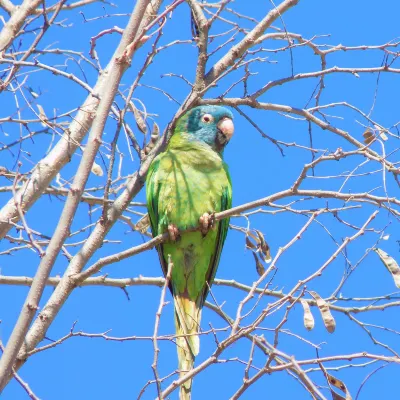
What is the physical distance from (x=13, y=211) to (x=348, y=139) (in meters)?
2.03

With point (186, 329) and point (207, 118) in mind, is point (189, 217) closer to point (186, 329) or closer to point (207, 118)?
point (186, 329)

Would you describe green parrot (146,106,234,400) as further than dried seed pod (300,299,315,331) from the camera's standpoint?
Yes

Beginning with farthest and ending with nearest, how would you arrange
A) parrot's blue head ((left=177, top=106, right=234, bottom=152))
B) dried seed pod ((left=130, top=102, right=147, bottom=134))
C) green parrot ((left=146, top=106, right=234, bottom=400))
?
parrot's blue head ((left=177, top=106, right=234, bottom=152))
green parrot ((left=146, top=106, right=234, bottom=400))
dried seed pod ((left=130, top=102, right=147, bottom=134))

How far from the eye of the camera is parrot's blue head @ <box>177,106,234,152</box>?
18.5ft

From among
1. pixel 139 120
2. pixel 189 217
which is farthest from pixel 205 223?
pixel 139 120

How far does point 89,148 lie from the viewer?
3270 mm

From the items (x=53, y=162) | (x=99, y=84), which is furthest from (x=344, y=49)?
(x=53, y=162)

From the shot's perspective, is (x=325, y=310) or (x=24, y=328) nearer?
(x=24, y=328)

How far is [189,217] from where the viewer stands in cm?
502

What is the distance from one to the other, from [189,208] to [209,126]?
93cm

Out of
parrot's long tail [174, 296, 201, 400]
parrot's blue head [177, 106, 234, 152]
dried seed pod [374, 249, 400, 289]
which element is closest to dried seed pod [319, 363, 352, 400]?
dried seed pod [374, 249, 400, 289]

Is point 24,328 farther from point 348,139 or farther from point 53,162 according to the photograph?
point 348,139

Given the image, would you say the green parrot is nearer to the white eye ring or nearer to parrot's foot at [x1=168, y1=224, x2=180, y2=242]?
parrot's foot at [x1=168, y1=224, x2=180, y2=242]

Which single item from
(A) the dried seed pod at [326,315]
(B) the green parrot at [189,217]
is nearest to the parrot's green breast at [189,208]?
(B) the green parrot at [189,217]
